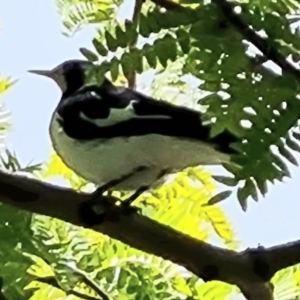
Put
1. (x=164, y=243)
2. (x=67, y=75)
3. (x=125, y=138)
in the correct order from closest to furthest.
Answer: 1. (x=164, y=243)
2. (x=125, y=138)
3. (x=67, y=75)

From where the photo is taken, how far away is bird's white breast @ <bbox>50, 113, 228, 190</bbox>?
25.3 inches

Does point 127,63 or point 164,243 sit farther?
point 164,243

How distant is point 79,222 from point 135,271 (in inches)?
1.9

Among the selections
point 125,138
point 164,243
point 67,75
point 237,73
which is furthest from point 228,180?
point 67,75

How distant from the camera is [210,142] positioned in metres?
0.55

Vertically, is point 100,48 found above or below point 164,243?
above

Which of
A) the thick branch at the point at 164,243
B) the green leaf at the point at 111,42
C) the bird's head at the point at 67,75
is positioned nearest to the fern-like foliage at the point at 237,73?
the green leaf at the point at 111,42

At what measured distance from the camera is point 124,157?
0.69 m

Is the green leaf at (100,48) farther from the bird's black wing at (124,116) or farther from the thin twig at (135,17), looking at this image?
the bird's black wing at (124,116)

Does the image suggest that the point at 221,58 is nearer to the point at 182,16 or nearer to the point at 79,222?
the point at 182,16

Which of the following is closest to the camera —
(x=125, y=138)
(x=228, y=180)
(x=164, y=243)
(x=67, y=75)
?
(x=228, y=180)

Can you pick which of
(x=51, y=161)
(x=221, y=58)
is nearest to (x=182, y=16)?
(x=221, y=58)

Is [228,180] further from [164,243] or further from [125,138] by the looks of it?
[125,138]

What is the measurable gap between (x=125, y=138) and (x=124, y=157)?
0.11 ft
